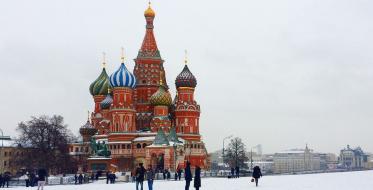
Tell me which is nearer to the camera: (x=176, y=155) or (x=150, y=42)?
(x=176, y=155)

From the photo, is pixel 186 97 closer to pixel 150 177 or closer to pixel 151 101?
pixel 151 101

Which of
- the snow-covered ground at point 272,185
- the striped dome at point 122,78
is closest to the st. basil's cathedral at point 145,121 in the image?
the striped dome at point 122,78

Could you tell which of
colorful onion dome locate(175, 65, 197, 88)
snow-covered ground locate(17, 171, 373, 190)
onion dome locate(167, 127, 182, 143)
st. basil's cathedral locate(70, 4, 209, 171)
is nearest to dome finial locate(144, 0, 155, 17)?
st. basil's cathedral locate(70, 4, 209, 171)

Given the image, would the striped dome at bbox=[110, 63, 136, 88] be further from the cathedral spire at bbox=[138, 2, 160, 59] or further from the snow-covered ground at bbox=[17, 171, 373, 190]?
the snow-covered ground at bbox=[17, 171, 373, 190]

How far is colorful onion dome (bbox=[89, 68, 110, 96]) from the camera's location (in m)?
96.8

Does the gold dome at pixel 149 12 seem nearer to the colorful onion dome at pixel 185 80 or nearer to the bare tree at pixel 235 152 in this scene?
the colorful onion dome at pixel 185 80

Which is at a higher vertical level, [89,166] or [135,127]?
[135,127]

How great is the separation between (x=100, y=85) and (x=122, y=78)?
14093 millimetres

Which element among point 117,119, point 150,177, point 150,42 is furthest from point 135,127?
point 150,177

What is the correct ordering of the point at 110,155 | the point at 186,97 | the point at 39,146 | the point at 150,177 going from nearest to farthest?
the point at 150,177 → the point at 39,146 → the point at 110,155 → the point at 186,97

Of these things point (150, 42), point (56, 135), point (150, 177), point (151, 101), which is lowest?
point (150, 177)

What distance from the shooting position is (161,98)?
85250mm

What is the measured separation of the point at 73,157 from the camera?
8906cm

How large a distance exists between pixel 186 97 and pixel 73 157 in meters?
19.4
